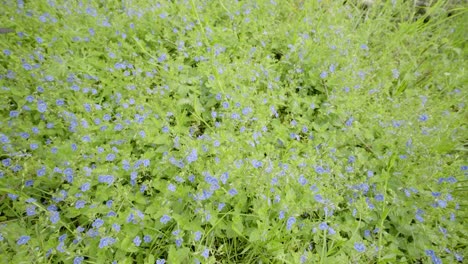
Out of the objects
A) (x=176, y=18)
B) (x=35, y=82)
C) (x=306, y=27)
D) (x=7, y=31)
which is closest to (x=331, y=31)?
(x=306, y=27)

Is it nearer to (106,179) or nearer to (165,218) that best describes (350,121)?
(165,218)

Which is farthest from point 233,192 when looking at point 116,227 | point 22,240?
point 22,240

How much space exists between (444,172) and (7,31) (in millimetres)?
4072

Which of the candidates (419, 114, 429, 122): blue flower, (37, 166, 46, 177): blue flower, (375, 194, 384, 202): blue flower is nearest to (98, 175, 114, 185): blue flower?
(37, 166, 46, 177): blue flower

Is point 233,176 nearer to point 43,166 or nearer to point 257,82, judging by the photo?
point 257,82

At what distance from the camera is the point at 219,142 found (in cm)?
238

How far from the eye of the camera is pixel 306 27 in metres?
3.57

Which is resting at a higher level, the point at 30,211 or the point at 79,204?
the point at 79,204

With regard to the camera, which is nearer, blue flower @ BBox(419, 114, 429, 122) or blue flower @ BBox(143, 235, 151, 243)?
blue flower @ BBox(143, 235, 151, 243)

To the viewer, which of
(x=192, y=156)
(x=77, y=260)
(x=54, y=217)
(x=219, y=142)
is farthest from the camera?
(x=219, y=142)

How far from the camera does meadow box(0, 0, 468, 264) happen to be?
2.13 meters

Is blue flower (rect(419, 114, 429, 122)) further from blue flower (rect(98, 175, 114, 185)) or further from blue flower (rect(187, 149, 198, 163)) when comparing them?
blue flower (rect(98, 175, 114, 185))

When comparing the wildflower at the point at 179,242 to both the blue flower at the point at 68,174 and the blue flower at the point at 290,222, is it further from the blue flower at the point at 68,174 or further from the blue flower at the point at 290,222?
the blue flower at the point at 68,174

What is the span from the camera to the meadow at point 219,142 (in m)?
2.13
